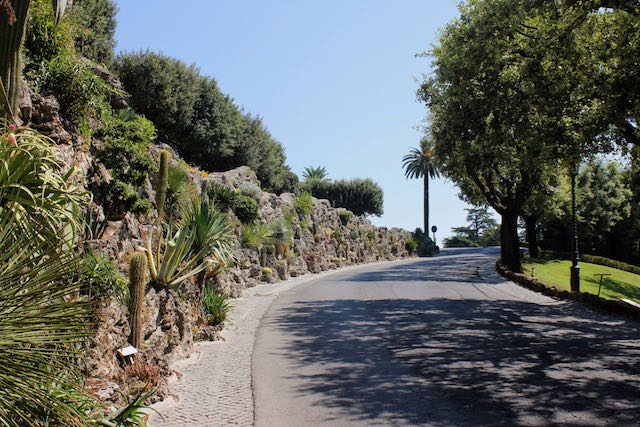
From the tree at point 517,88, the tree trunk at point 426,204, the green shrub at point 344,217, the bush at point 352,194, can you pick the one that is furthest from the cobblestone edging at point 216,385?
the tree trunk at point 426,204

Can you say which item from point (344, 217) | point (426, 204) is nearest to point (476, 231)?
point (426, 204)

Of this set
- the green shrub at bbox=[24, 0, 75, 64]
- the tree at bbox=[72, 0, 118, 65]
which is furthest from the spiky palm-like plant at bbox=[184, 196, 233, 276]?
the tree at bbox=[72, 0, 118, 65]

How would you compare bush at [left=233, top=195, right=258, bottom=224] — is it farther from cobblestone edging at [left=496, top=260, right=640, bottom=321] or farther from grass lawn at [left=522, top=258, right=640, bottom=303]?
grass lawn at [left=522, top=258, right=640, bottom=303]

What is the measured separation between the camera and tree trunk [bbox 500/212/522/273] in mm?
25719

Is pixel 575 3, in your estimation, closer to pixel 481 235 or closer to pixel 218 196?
pixel 218 196

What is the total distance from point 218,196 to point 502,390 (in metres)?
14.1

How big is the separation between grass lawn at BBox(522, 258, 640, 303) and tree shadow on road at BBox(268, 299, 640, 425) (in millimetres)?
14730

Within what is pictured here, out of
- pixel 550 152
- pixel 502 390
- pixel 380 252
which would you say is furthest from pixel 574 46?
pixel 380 252

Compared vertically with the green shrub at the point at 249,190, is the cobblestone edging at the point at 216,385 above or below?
below

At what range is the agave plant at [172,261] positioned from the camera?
9.36m

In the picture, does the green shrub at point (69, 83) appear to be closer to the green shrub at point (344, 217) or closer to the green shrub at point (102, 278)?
the green shrub at point (102, 278)

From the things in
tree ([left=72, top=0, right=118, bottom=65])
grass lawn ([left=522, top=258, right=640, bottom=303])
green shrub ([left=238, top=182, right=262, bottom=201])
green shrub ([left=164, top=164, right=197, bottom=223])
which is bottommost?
grass lawn ([left=522, top=258, right=640, bottom=303])

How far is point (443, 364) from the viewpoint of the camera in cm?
855

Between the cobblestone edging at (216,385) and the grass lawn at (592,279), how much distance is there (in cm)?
2002
